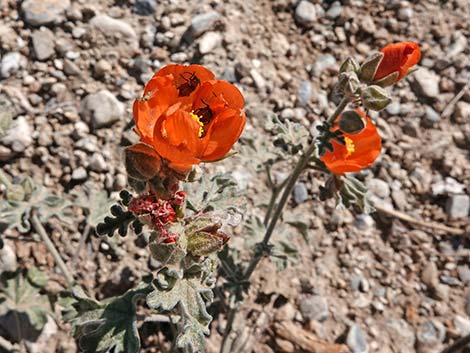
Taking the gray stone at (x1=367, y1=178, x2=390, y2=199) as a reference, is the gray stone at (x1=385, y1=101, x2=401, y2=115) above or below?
above

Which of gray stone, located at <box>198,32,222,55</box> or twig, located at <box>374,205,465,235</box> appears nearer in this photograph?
twig, located at <box>374,205,465,235</box>

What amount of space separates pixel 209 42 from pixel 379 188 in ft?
4.62

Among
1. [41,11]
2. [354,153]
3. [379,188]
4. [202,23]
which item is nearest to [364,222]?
[379,188]

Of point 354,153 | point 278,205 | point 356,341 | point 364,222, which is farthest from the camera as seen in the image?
point 364,222

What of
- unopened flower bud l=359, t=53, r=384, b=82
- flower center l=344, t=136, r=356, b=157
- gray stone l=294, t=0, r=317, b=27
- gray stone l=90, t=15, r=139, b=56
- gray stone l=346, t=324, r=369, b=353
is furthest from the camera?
gray stone l=294, t=0, r=317, b=27

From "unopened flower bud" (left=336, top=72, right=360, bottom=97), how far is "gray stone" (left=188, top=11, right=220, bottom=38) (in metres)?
1.87

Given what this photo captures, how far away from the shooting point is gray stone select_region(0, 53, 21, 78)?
3410mm

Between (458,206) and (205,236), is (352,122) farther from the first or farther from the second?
(458,206)

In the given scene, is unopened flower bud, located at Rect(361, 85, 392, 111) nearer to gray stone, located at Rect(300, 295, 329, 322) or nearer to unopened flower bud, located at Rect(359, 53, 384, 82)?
unopened flower bud, located at Rect(359, 53, 384, 82)

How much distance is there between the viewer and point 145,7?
12.3 ft

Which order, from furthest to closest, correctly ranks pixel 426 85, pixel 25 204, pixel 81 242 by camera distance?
1. pixel 426 85
2. pixel 81 242
3. pixel 25 204

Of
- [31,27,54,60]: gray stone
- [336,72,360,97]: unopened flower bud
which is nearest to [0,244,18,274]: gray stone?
[31,27,54,60]: gray stone

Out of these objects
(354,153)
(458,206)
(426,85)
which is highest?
(354,153)

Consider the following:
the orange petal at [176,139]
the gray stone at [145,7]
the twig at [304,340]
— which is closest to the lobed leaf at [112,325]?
the orange petal at [176,139]
